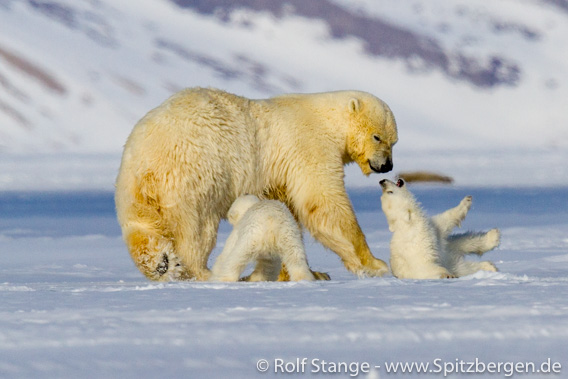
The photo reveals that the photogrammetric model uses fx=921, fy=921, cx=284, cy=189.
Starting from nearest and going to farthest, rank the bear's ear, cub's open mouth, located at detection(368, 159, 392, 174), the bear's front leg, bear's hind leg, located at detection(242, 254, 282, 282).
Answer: bear's hind leg, located at detection(242, 254, 282, 282) < the bear's front leg < the bear's ear < cub's open mouth, located at detection(368, 159, 392, 174)

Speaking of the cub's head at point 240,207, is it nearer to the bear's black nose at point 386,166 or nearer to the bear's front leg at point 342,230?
the bear's front leg at point 342,230

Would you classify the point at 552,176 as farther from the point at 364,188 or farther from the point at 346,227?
the point at 346,227

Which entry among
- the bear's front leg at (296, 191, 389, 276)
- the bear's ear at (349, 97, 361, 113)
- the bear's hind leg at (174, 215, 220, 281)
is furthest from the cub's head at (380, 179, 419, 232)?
the bear's hind leg at (174, 215, 220, 281)

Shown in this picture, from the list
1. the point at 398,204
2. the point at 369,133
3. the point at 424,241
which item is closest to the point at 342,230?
the point at 398,204

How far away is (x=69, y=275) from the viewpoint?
671 cm

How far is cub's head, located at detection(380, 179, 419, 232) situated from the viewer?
18.4 feet

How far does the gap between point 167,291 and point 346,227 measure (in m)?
1.76

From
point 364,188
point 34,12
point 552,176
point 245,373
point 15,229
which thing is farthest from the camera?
point 34,12

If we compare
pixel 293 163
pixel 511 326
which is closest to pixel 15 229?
pixel 293 163

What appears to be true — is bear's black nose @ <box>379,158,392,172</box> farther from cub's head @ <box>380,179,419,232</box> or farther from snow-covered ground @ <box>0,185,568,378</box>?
snow-covered ground @ <box>0,185,568,378</box>

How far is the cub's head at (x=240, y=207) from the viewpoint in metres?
5.55

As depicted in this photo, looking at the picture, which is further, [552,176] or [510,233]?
[552,176]

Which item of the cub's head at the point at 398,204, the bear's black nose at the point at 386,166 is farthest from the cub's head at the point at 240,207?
the bear's black nose at the point at 386,166

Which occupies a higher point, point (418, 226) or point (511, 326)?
point (418, 226)
